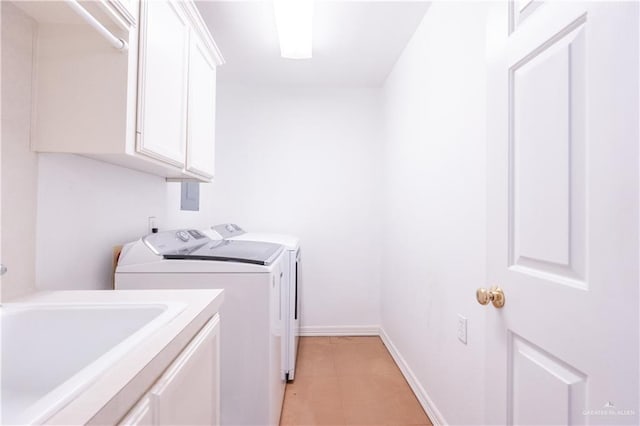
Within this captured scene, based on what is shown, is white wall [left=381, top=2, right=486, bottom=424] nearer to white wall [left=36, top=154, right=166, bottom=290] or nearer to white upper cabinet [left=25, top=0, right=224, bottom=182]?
white upper cabinet [left=25, top=0, right=224, bottom=182]

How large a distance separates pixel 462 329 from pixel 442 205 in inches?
25.8

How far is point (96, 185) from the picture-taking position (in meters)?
1.34

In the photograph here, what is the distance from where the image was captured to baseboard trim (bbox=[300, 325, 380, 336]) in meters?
3.06

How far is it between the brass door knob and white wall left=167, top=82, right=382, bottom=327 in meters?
2.11

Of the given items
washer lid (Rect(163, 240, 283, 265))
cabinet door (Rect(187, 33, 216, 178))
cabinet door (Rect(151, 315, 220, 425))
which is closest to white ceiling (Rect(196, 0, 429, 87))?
cabinet door (Rect(187, 33, 216, 178))

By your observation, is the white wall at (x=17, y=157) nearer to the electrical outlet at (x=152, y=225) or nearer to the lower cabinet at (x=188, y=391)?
the lower cabinet at (x=188, y=391)

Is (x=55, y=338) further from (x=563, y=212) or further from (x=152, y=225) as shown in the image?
(x=563, y=212)

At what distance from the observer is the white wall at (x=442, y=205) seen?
1.38 metres

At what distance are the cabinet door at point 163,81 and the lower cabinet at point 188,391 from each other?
2.38 feet

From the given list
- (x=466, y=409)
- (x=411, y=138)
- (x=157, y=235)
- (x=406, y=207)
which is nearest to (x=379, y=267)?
(x=406, y=207)

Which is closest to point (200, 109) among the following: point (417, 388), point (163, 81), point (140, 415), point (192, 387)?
point (163, 81)

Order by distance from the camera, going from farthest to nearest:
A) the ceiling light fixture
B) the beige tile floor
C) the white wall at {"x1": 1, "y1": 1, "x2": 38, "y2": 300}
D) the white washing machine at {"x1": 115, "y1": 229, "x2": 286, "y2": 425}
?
the beige tile floor → the ceiling light fixture → the white washing machine at {"x1": 115, "y1": 229, "x2": 286, "y2": 425} → the white wall at {"x1": 1, "y1": 1, "x2": 38, "y2": 300}

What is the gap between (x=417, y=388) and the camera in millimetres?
2033

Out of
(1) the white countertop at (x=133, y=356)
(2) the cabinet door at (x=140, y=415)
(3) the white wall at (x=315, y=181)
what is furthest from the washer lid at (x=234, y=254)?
(3) the white wall at (x=315, y=181)
